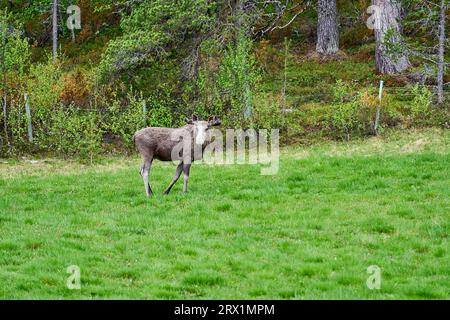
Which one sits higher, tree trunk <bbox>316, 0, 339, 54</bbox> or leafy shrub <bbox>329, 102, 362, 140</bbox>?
tree trunk <bbox>316, 0, 339, 54</bbox>

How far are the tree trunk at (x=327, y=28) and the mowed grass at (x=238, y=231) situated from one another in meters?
15.5

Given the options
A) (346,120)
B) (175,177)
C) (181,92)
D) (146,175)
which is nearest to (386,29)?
(346,120)

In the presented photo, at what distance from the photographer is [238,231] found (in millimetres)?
15406

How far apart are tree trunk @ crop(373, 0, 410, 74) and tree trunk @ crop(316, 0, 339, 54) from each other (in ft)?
11.0

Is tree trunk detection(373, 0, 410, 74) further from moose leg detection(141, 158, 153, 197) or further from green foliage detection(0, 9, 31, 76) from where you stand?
moose leg detection(141, 158, 153, 197)

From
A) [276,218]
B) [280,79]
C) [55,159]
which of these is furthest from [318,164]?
[280,79]

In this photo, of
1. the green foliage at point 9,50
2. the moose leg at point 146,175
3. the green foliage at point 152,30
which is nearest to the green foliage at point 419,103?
the green foliage at point 152,30

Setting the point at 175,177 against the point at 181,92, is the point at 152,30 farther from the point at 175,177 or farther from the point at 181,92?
the point at 175,177

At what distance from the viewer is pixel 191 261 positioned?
13180 millimetres

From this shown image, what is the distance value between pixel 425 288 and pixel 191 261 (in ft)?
13.3

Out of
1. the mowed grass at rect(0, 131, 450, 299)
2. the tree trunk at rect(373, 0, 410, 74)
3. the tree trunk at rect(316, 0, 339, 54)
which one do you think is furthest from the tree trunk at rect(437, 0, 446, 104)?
the tree trunk at rect(316, 0, 339, 54)

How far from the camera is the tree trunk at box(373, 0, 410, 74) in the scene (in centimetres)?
3406

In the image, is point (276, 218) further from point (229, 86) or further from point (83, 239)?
point (229, 86)
